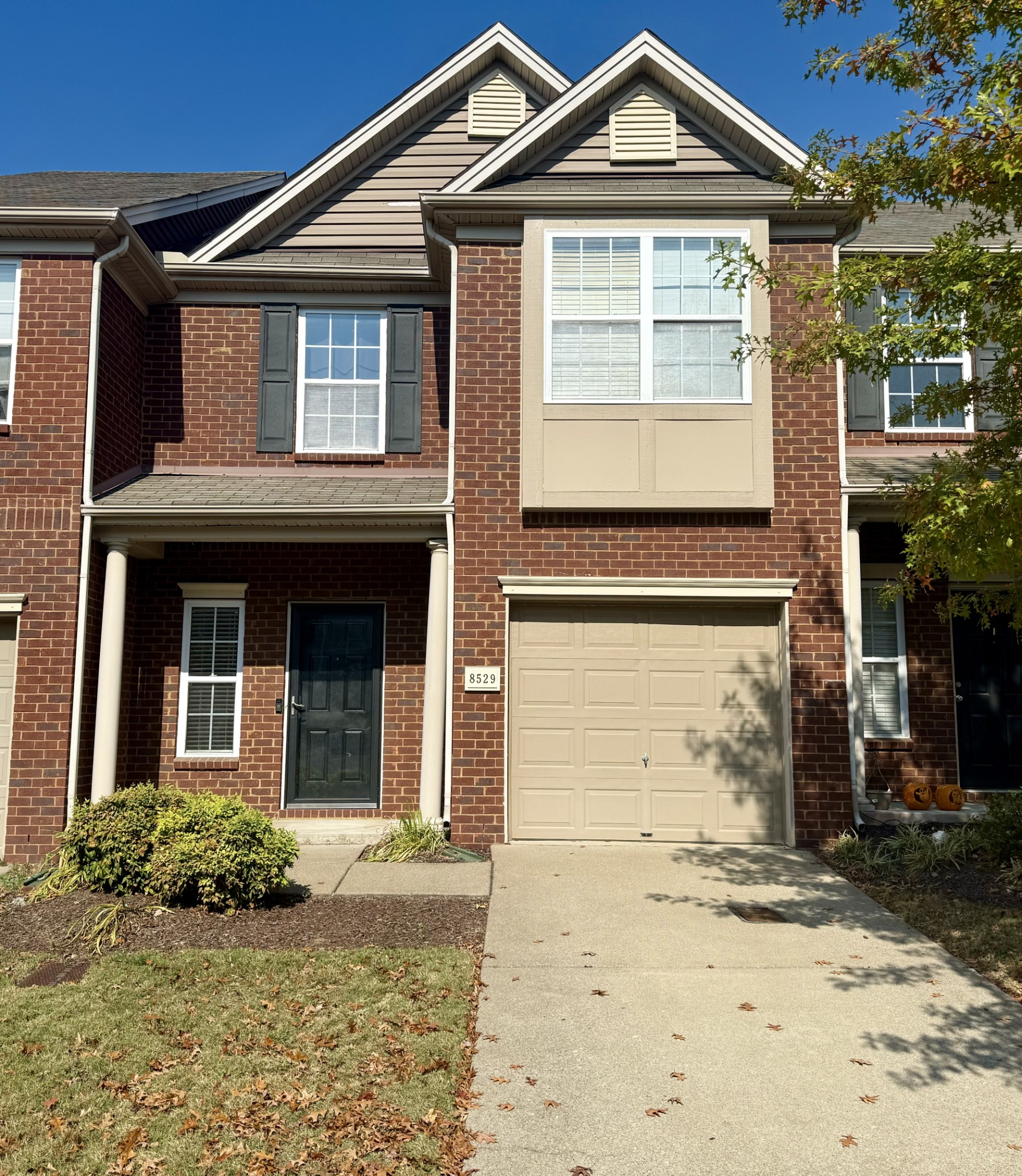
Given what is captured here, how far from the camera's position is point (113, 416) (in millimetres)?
10164

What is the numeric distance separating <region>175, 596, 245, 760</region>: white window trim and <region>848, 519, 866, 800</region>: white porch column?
6519 mm

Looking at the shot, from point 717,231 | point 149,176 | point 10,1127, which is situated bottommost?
point 10,1127

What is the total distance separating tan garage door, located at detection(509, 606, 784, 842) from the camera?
936 cm

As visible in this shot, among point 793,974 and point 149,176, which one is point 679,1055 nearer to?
point 793,974

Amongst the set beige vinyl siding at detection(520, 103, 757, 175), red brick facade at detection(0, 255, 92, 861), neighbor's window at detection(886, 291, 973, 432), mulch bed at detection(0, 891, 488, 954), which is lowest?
mulch bed at detection(0, 891, 488, 954)

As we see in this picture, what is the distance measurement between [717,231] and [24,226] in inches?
276

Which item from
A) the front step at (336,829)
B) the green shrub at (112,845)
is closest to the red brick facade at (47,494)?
the green shrub at (112,845)

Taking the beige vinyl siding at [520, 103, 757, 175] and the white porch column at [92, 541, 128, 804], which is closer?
the white porch column at [92, 541, 128, 804]

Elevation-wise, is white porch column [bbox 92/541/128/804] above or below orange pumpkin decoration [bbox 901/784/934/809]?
above

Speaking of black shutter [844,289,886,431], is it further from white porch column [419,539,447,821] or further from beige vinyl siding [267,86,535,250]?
beige vinyl siding [267,86,535,250]

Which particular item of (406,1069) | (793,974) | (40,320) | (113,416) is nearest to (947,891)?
(793,974)

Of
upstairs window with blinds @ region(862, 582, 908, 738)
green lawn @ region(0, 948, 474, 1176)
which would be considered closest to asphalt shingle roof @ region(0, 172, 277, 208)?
green lawn @ region(0, 948, 474, 1176)

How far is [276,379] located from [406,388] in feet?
4.98

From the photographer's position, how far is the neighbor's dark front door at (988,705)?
10820mm
